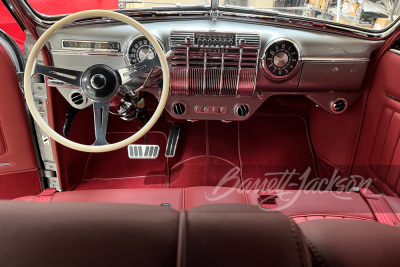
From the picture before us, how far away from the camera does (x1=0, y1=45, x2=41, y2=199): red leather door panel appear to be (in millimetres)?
1726

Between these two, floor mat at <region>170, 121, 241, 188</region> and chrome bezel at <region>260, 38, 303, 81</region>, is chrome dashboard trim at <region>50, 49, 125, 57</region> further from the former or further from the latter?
floor mat at <region>170, 121, 241, 188</region>

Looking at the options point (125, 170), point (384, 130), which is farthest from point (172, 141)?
point (384, 130)

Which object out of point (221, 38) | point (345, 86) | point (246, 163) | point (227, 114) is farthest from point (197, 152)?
point (345, 86)

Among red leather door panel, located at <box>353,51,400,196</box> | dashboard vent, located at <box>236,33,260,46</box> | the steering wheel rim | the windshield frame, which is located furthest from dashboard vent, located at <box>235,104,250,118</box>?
red leather door panel, located at <box>353,51,400,196</box>

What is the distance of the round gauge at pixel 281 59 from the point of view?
178 cm

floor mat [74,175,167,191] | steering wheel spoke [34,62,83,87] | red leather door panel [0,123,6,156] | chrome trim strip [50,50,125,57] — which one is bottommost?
floor mat [74,175,167,191]

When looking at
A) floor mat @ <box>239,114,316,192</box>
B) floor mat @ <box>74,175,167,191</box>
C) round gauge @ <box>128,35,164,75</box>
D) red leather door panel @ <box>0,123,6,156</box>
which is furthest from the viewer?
floor mat @ <box>239,114,316,192</box>

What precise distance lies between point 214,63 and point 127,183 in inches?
43.6

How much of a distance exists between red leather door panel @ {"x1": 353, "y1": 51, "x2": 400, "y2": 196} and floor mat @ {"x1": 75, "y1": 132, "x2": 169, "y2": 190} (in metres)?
1.41

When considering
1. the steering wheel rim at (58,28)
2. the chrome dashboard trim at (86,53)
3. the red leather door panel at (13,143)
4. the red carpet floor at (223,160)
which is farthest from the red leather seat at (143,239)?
the red carpet floor at (223,160)

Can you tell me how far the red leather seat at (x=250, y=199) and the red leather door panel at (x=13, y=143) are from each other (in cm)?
39

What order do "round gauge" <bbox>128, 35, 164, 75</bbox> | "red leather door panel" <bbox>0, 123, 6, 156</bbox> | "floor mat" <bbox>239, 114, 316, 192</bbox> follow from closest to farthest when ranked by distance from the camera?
"round gauge" <bbox>128, 35, 164, 75</bbox> < "red leather door panel" <bbox>0, 123, 6, 156</bbox> < "floor mat" <bbox>239, 114, 316, 192</bbox>

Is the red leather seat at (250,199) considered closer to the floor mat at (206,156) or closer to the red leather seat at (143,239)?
the floor mat at (206,156)

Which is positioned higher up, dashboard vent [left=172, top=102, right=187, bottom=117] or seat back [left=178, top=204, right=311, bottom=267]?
seat back [left=178, top=204, right=311, bottom=267]
